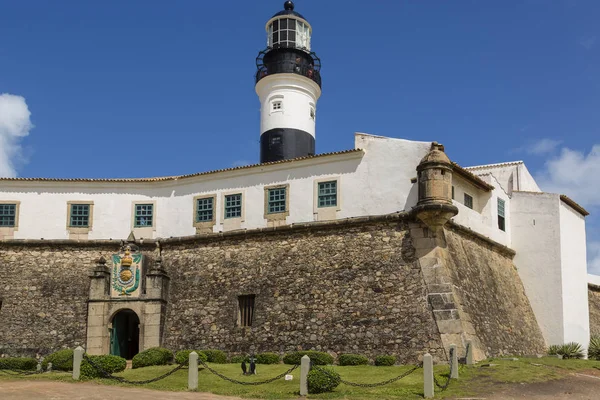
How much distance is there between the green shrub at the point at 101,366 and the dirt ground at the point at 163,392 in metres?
0.87

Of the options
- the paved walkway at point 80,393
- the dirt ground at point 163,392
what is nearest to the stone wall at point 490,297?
the dirt ground at point 163,392

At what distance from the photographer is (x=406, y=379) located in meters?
21.6

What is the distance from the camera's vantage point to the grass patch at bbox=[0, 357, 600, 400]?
19.9 metres

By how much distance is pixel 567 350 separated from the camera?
96.3 feet

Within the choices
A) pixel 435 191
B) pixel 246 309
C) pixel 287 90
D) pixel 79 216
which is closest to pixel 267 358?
pixel 246 309

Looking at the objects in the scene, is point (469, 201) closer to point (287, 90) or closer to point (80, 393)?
point (287, 90)

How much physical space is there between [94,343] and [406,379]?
13.3 meters

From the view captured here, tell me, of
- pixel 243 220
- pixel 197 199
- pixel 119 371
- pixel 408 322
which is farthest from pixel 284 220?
pixel 119 371

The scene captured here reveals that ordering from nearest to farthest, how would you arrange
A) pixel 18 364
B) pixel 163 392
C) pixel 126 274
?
pixel 163 392 < pixel 18 364 < pixel 126 274

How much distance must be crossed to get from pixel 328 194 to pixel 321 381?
402 inches

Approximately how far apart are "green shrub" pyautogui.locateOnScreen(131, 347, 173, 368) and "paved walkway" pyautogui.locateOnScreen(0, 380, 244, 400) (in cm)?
384

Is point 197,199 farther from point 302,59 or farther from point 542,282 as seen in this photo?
point 542,282

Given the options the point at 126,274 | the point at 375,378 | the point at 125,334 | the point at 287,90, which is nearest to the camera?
the point at 375,378

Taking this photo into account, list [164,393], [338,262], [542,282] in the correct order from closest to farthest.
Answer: [164,393] → [338,262] → [542,282]
